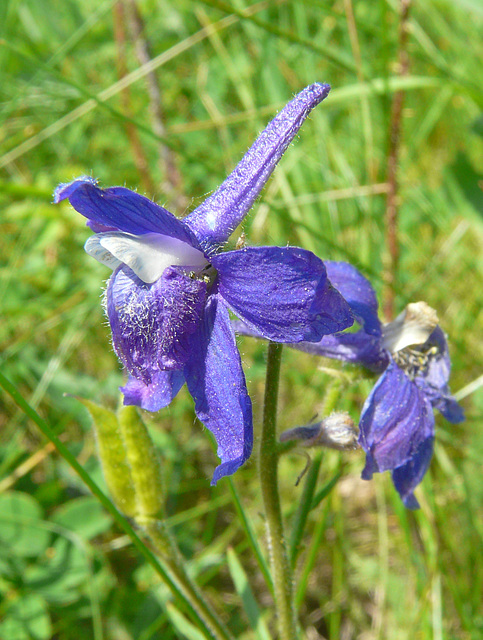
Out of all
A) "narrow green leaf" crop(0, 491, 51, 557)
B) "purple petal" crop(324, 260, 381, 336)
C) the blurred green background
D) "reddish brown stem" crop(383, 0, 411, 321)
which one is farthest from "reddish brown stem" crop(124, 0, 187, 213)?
"purple petal" crop(324, 260, 381, 336)

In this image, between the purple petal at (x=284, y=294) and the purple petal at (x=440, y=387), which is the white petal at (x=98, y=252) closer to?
the purple petal at (x=284, y=294)

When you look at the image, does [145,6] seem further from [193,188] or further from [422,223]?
[422,223]

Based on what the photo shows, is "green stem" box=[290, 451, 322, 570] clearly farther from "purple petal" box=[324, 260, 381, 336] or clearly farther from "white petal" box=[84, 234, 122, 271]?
"white petal" box=[84, 234, 122, 271]

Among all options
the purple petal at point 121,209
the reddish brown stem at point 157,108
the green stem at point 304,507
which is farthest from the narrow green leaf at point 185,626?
the reddish brown stem at point 157,108

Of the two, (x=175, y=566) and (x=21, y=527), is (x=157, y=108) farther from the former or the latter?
(x=175, y=566)

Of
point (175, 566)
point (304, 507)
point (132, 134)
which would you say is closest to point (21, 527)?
point (175, 566)
